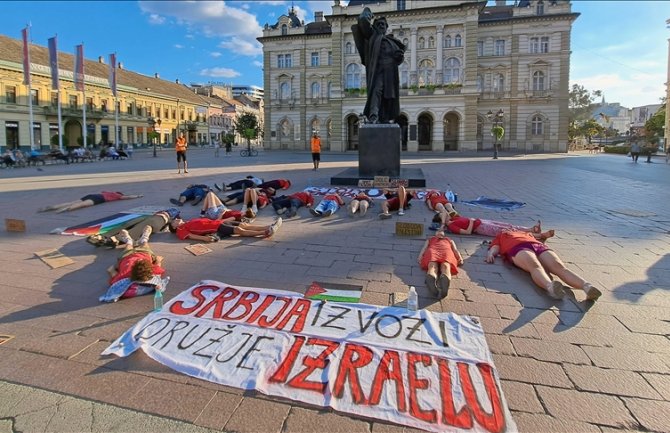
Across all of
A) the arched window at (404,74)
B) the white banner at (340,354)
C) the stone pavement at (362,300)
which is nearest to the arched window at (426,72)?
the arched window at (404,74)

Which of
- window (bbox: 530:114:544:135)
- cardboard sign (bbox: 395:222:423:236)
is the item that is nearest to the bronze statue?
cardboard sign (bbox: 395:222:423:236)

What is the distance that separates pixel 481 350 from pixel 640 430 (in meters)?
0.95

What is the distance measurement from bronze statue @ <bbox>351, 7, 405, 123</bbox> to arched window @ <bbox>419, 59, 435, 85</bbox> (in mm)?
35900

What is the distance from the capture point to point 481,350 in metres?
2.88

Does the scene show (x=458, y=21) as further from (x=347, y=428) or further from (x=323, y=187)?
(x=347, y=428)

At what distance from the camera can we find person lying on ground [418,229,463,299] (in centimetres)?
393

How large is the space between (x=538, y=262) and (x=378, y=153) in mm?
8561

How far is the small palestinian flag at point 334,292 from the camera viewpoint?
379cm

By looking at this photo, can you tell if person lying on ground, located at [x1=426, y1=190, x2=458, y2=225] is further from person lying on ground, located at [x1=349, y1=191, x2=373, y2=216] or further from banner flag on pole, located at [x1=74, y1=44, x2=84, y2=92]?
banner flag on pole, located at [x1=74, y1=44, x2=84, y2=92]

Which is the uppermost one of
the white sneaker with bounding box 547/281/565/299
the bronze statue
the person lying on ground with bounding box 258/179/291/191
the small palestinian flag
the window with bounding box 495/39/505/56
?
the window with bounding box 495/39/505/56

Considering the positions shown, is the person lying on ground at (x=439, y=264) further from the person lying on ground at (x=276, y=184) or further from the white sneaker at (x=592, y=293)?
the person lying on ground at (x=276, y=184)

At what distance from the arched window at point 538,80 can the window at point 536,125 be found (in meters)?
3.12

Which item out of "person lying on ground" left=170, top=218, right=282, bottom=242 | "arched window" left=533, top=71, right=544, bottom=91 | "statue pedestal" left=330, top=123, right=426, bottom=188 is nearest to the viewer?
"person lying on ground" left=170, top=218, right=282, bottom=242

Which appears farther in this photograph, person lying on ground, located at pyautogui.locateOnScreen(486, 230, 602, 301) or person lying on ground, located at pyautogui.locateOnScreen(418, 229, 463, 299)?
person lying on ground, located at pyautogui.locateOnScreen(418, 229, 463, 299)
